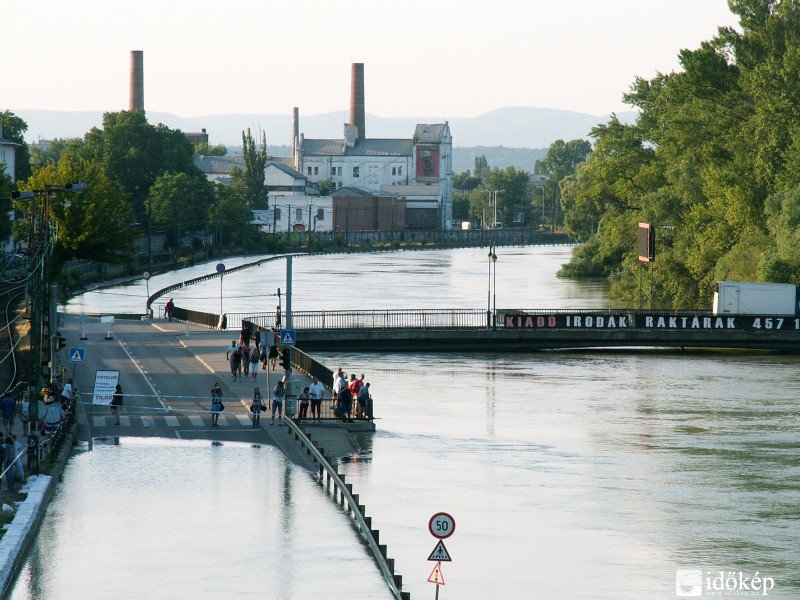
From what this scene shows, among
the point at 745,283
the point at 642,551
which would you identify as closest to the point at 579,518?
the point at 642,551

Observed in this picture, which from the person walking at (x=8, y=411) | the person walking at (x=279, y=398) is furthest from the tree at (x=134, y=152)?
the person walking at (x=8, y=411)

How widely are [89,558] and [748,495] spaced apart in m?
18.4

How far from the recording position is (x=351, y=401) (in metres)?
47.5

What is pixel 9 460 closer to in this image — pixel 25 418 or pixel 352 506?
pixel 25 418

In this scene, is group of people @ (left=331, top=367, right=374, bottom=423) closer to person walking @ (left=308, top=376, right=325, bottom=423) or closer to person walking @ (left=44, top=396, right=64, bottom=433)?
person walking @ (left=308, top=376, right=325, bottom=423)

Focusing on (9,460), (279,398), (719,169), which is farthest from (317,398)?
(719,169)

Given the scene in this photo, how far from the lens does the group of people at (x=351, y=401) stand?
4700 centimetres

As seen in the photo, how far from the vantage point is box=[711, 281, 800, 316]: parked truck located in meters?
74.8

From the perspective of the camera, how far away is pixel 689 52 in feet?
302

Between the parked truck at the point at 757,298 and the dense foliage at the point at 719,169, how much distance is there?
3886 millimetres

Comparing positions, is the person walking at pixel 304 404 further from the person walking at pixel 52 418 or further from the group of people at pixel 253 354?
the person walking at pixel 52 418

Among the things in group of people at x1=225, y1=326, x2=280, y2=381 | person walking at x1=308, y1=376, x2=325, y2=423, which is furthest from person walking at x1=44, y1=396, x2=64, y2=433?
group of people at x1=225, y1=326, x2=280, y2=381

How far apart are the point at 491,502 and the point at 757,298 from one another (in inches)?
1695

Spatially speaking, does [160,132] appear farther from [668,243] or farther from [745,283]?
[745,283]
